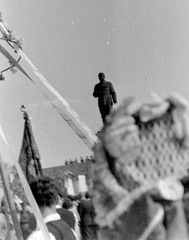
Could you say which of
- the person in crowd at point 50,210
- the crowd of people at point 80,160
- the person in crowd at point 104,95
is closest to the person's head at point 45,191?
the person in crowd at point 50,210

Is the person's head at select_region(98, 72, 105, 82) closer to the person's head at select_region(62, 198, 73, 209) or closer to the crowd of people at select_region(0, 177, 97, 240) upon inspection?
the crowd of people at select_region(0, 177, 97, 240)

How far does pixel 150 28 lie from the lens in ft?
2.88

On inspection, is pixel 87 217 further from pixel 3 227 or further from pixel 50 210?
pixel 3 227

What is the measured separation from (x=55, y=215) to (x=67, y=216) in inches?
2.9

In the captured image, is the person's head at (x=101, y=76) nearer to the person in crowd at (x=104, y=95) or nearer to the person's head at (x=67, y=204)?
the person in crowd at (x=104, y=95)

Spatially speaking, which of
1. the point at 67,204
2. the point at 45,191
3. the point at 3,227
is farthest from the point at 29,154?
the point at 3,227

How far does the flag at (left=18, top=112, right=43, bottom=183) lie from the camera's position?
3.43 feet

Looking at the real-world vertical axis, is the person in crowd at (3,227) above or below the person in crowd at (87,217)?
above

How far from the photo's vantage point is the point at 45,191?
3.56ft

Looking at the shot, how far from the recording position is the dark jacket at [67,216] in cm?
124

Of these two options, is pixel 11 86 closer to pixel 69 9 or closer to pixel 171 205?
pixel 69 9

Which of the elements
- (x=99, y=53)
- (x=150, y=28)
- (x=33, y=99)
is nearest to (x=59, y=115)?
(x=33, y=99)

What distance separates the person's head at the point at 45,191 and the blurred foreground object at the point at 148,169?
32 cm

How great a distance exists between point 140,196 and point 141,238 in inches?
3.1
